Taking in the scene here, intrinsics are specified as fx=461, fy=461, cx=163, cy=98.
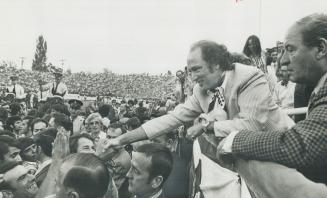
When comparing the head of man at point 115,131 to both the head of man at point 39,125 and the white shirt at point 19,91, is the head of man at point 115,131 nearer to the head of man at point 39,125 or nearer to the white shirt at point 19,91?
the head of man at point 39,125

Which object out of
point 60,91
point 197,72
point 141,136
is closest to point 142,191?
point 141,136

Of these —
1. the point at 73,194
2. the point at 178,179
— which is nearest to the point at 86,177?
the point at 73,194

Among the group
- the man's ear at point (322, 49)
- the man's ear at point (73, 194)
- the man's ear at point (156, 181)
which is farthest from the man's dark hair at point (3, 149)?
the man's ear at point (322, 49)

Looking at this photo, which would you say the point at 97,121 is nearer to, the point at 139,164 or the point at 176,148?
the point at 176,148

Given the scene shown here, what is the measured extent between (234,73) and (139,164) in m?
0.98

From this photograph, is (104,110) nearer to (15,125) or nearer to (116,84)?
(15,125)

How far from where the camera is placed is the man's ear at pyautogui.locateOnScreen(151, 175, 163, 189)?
3.42 m

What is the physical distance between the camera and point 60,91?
40.7 ft

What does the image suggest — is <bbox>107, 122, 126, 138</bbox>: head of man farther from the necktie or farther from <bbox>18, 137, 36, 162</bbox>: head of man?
the necktie

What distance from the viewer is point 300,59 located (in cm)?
156

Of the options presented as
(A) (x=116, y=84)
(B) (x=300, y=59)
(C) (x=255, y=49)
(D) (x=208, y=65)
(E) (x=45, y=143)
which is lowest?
(E) (x=45, y=143)

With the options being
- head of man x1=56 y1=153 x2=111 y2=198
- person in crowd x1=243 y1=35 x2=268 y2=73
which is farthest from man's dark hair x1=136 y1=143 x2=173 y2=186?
person in crowd x1=243 y1=35 x2=268 y2=73

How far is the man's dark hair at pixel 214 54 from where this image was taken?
11.4 feet

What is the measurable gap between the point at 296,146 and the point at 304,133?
4 centimetres
